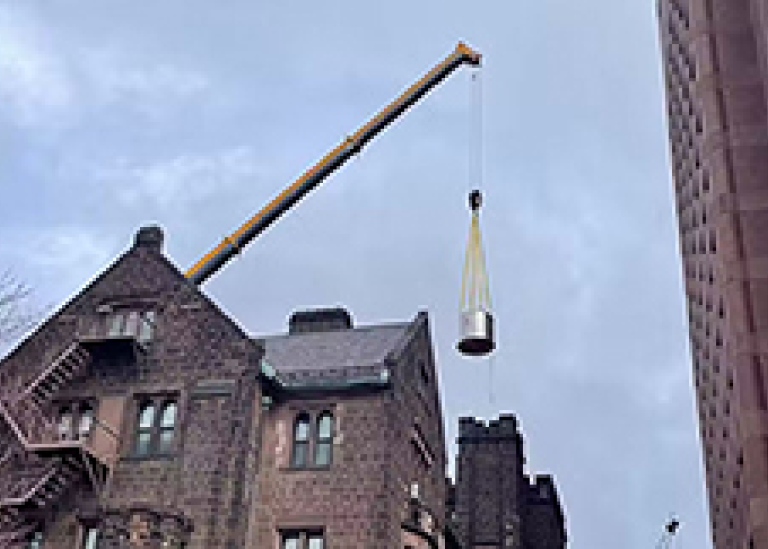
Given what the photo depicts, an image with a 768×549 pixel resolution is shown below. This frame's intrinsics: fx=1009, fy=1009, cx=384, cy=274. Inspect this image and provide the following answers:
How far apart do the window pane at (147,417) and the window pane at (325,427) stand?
15.8ft

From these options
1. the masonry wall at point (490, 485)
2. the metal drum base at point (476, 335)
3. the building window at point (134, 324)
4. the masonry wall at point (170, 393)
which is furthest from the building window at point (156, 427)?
the masonry wall at point (490, 485)

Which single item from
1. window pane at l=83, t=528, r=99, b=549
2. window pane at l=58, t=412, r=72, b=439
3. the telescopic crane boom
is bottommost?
window pane at l=83, t=528, r=99, b=549

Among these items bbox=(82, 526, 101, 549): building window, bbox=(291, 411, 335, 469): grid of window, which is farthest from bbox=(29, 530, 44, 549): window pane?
bbox=(291, 411, 335, 469): grid of window

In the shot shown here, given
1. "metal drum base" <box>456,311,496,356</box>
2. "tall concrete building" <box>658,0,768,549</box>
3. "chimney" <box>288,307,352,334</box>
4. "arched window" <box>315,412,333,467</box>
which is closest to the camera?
"tall concrete building" <box>658,0,768,549</box>

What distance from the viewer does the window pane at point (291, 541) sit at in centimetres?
2714

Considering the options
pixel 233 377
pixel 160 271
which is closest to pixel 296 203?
pixel 160 271

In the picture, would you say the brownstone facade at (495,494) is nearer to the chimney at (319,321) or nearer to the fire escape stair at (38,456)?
the chimney at (319,321)

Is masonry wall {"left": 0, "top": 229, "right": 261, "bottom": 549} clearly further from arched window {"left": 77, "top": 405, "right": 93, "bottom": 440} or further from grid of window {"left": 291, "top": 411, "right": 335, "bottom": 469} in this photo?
grid of window {"left": 291, "top": 411, "right": 335, "bottom": 469}

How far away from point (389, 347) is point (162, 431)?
24.2 feet

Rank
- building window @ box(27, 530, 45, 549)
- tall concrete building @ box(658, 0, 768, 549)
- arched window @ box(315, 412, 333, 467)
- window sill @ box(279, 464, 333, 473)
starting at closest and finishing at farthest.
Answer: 1. tall concrete building @ box(658, 0, 768, 549)
2. building window @ box(27, 530, 45, 549)
3. window sill @ box(279, 464, 333, 473)
4. arched window @ box(315, 412, 333, 467)

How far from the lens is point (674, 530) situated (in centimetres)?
7850

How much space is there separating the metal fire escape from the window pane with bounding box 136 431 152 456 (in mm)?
660

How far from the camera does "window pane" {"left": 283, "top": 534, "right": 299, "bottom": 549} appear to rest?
2714 cm

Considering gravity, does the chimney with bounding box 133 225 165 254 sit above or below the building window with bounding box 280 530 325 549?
above
